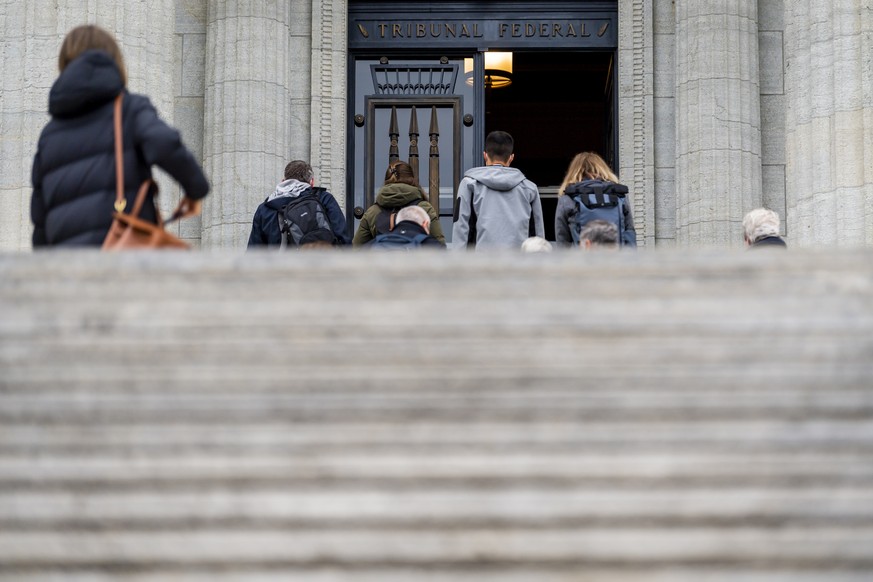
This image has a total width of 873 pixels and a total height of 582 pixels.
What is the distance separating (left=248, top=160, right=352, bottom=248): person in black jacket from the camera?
34.8ft

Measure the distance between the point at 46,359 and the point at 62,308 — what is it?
0.81 ft

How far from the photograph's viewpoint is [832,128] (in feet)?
36.8

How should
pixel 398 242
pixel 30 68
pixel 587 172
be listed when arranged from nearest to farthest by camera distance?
pixel 398 242 → pixel 587 172 → pixel 30 68

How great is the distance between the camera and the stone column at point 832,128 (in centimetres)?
1102

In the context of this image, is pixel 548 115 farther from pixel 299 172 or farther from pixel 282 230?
pixel 282 230

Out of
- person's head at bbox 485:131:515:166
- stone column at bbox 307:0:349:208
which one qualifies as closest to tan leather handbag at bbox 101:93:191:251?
person's head at bbox 485:131:515:166

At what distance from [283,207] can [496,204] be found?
1.47 meters

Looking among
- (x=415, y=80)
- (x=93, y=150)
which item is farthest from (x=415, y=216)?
(x=415, y=80)

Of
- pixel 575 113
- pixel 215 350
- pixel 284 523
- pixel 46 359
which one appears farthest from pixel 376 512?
pixel 575 113

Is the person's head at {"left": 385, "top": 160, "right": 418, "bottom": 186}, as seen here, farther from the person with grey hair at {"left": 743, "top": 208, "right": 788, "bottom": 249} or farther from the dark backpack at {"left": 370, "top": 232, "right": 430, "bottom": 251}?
the person with grey hair at {"left": 743, "top": 208, "right": 788, "bottom": 249}

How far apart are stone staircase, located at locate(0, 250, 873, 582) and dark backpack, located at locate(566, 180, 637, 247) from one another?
4.09 m

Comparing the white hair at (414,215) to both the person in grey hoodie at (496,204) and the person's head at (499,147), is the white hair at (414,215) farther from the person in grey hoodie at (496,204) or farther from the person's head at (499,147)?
the person's head at (499,147)

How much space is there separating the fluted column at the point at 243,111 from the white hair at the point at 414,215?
409 centimetres

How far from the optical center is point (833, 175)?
1112 cm
